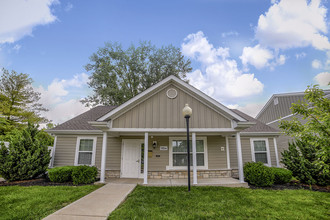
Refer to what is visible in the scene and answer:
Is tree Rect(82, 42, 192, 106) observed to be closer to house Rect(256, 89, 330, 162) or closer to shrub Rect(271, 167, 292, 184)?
house Rect(256, 89, 330, 162)

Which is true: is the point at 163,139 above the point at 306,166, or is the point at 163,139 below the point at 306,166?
above

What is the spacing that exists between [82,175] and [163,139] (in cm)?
438

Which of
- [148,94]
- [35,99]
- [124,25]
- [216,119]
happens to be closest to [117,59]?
[124,25]

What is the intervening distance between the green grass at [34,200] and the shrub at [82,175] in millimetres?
900

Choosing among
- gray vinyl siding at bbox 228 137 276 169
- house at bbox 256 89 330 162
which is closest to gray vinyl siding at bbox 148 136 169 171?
gray vinyl siding at bbox 228 137 276 169

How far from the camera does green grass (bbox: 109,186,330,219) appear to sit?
160 inches

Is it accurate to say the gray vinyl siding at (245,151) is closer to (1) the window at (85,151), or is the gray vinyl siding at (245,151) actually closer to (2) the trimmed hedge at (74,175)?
(2) the trimmed hedge at (74,175)

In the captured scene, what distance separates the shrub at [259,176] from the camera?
23.2ft

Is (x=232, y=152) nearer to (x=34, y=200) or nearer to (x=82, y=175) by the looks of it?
(x=82, y=175)

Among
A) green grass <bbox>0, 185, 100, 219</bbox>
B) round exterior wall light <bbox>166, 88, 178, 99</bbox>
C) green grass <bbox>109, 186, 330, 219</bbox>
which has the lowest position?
green grass <bbox>109, 186, 330, 219</bbox>

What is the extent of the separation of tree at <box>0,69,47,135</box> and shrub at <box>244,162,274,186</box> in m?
19.9

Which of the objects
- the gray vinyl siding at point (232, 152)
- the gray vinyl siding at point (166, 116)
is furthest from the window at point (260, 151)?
the gray vinyl siding at point (166, 116)

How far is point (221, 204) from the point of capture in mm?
4816

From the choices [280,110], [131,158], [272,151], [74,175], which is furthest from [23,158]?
[280,110]
